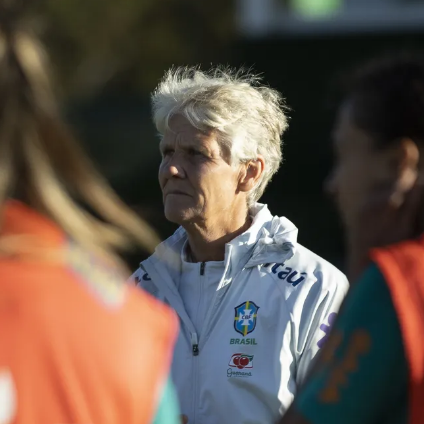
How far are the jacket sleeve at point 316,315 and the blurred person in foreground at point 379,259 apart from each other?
120cm

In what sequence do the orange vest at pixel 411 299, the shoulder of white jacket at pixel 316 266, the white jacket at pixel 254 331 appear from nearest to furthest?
1. the orange vest at pixel 411 299
2. the white jacket at pixel 254 331
3. the shoulder of white jacket at pixel 316 266

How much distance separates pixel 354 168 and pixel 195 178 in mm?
1655

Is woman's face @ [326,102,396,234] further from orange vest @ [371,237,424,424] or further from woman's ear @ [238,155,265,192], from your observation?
woman's ear @ [238,155,265,192]

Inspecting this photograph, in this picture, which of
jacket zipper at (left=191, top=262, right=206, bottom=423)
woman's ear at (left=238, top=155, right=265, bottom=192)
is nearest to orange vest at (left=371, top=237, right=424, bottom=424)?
jacket zipper at (left=191, top=262, right=206, bottom=423)

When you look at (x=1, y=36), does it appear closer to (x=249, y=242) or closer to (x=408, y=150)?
(x=408, y=150)

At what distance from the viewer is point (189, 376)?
10.9 ft

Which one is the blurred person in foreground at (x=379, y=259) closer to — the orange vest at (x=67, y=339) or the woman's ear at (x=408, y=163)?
the woman's ear at (x=408, y=163)

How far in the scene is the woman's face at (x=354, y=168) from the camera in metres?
2.00

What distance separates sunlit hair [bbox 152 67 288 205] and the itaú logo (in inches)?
29.6

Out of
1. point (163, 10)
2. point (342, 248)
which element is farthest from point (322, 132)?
point (163, 10)

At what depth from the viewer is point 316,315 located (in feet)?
11.0

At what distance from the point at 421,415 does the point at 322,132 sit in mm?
8943

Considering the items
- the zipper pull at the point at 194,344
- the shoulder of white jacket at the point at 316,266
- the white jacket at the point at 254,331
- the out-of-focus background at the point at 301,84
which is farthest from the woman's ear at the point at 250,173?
the out-of-focus background at the point at 301,84

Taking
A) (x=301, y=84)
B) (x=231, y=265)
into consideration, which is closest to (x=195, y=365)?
(x=231, y=265)
